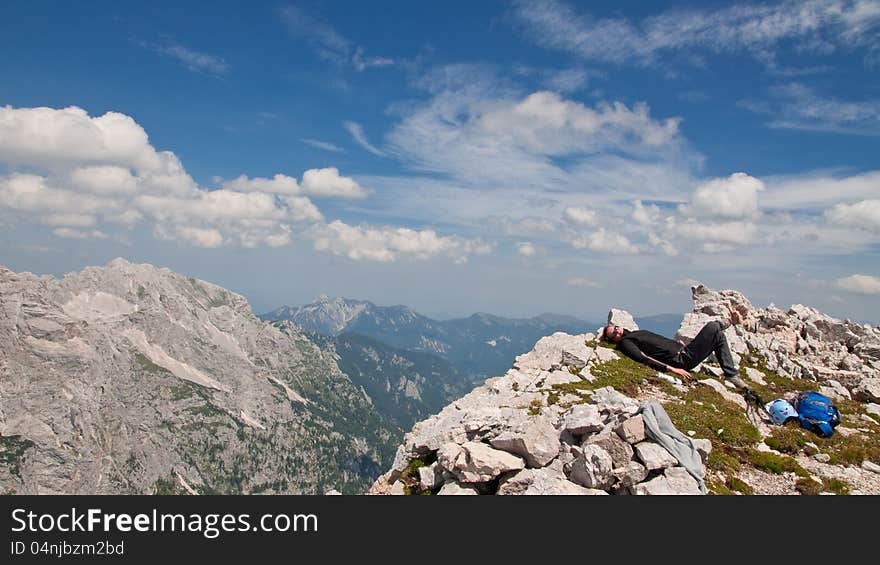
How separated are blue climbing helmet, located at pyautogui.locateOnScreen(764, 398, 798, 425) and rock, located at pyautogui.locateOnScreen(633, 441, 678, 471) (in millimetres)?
12718

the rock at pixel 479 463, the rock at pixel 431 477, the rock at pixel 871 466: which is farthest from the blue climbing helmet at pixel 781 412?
the rock at pixel 431 477

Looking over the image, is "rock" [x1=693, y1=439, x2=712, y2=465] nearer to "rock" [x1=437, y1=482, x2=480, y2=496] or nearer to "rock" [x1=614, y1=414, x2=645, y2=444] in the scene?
"rock" [x1=614, y1=414, x2=645, y2=444]

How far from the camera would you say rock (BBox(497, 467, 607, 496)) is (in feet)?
40.0

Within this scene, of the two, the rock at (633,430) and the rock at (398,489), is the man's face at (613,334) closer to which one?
the rock at (633,430)

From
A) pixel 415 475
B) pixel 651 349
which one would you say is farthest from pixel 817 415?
pixel 415 475

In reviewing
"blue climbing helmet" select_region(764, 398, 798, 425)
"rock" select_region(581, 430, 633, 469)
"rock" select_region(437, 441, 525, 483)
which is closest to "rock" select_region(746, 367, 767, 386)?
"blue climbing helmet" select_region(764, 398, 798, 425)

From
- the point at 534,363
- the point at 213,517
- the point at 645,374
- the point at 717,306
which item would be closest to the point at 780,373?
the point at 717,306

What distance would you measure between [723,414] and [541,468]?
13.0 m

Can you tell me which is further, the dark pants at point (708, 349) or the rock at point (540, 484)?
the dark pants at point (708, 349)

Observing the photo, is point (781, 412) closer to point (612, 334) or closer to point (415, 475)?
point (612, 334)

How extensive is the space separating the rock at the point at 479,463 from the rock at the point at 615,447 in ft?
7.86

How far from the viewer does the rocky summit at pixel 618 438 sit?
1258 centimetres

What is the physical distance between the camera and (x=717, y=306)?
144ft

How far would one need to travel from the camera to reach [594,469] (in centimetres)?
1236
